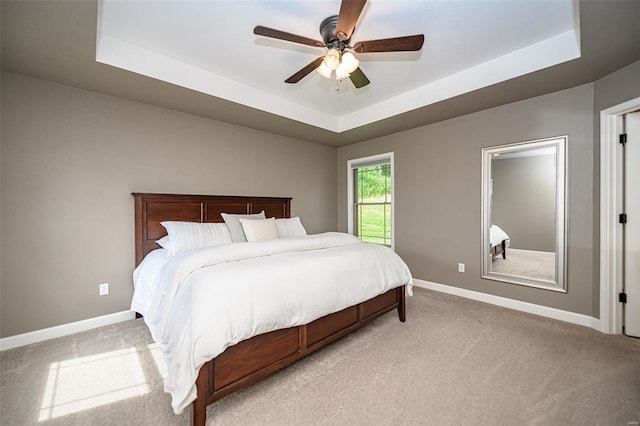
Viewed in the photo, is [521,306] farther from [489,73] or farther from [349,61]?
[349,61]

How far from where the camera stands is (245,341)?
5.28 ft

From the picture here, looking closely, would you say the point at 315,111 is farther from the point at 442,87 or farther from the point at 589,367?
the point at 589,367

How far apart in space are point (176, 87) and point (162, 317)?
224 cm

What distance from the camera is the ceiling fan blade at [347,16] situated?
1509 millimetres

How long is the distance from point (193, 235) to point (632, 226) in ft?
14.0

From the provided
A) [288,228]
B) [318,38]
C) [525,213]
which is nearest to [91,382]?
[288,228]

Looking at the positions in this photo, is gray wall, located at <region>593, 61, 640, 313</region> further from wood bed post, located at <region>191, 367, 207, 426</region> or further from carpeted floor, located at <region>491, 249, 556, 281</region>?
wood bed post, located at <region>191, 367, 207, 426</region>

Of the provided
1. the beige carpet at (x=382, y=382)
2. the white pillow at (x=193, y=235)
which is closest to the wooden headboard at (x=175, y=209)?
the white pillow at (x=193, y=235)

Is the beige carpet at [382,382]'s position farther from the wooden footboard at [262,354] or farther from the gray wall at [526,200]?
the gray wall at [526,200]

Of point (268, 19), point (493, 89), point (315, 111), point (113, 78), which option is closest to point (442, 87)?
point (493, 89)

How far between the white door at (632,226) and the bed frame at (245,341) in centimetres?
205

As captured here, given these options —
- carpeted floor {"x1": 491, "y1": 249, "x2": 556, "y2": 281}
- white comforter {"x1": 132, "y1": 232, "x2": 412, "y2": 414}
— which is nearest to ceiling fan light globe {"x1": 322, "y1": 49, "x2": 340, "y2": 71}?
white comforter {"x1": 132, "y1": 232, "x2": 412, "y2": 414}

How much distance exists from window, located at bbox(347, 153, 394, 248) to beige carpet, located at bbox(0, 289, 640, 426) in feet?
7.49

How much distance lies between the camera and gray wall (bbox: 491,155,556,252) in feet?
9.50
